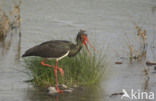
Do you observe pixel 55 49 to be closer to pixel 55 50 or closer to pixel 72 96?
pixel 55 50

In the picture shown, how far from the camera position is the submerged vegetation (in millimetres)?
9938

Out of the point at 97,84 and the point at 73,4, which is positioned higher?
the point at 73,4

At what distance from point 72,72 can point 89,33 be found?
17.5 feet

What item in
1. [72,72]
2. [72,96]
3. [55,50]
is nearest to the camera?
[72,96]

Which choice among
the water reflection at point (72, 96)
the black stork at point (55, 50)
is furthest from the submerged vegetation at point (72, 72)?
the water reflection at point (72, 96)

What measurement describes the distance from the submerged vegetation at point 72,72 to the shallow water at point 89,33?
0.82 feet

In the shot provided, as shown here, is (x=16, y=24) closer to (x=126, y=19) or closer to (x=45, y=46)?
(x=126, y=19)

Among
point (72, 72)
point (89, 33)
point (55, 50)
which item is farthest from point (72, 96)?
point (89, 33)

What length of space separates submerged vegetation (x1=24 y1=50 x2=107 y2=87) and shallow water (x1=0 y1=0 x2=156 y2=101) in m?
0.25

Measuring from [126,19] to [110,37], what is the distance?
116 inches

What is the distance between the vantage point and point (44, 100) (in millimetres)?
9062

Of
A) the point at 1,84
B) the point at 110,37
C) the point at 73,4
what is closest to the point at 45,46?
the point at 1,84

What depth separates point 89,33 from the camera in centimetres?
1533

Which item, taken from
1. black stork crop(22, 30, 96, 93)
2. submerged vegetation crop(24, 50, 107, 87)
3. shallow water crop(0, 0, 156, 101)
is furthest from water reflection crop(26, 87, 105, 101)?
black stork crop(22, 30, 96, 93)
